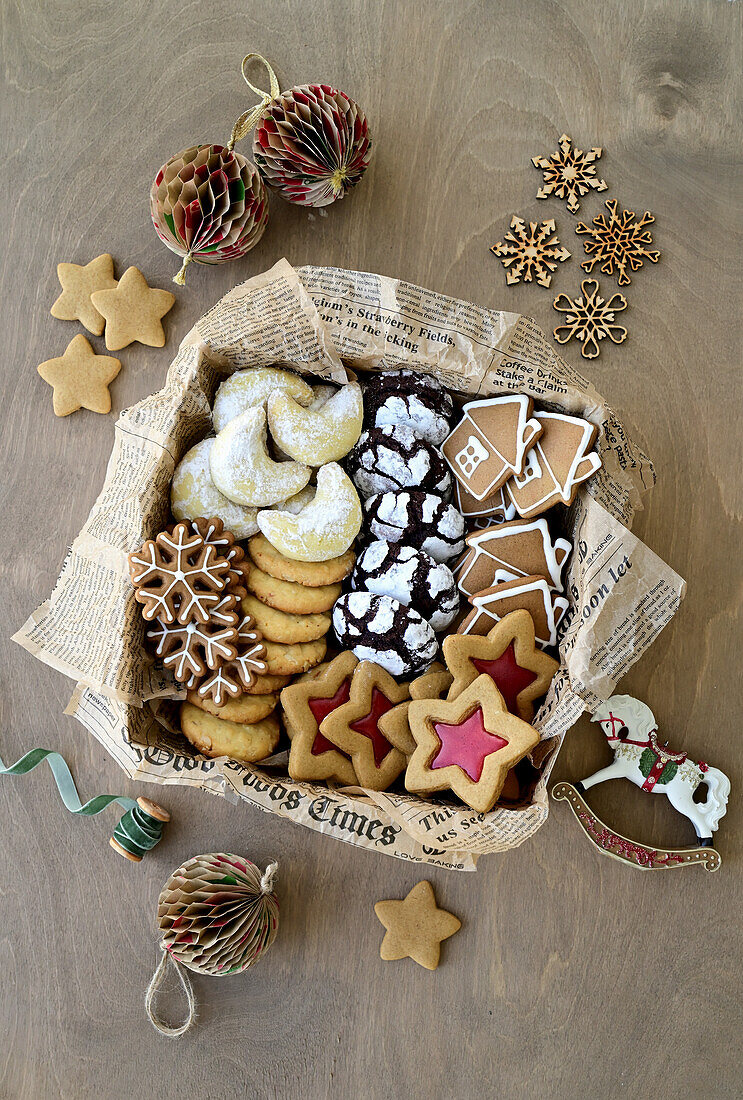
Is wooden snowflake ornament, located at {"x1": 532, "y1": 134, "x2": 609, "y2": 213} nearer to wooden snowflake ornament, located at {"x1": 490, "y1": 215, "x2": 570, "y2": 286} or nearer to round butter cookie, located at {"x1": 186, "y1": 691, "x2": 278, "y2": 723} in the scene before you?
wooden snowflake ornament, located at {"x1": 490, "y1": 215, "x2": 570, "y2": 286}

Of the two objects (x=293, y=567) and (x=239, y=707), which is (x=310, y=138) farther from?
(x=239, y=707)

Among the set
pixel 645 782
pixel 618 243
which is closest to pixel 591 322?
pixel 618 243

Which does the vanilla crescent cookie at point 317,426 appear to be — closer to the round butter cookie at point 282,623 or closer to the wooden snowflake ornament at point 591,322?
the round butter cookie at point 282,623

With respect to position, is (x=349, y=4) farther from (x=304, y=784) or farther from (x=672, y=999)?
(x=672, y=999)

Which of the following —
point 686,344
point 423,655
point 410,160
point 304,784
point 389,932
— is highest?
point 410,160

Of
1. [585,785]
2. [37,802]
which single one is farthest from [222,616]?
[585,785]
